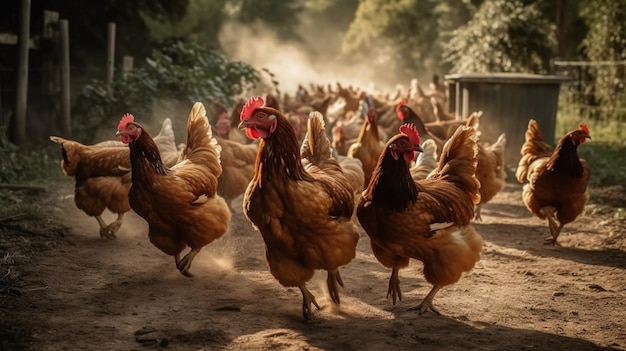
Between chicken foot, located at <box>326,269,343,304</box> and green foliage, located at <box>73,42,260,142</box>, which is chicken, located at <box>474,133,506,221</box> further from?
green foliage, located at <box>73,42,260,142</box>

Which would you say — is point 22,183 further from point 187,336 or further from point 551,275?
point 551,275

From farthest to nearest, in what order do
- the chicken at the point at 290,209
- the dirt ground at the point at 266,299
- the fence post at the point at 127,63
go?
the fence post at the point at 127,63
the chicken at the point at 290,209
the dirt ground at the point at 266,299

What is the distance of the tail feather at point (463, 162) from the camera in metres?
5.30

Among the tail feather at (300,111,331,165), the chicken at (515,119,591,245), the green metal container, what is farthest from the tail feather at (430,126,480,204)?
the green metal container

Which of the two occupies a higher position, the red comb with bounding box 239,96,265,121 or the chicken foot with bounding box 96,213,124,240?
the red comb with bounding box 239,96,265,121

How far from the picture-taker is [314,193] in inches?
179

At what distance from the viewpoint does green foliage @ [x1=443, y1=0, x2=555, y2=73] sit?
21.8 metres

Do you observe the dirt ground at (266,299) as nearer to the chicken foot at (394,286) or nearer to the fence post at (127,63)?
the chicken foot at (394,286)

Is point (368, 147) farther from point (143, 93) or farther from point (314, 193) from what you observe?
point (143, 93)

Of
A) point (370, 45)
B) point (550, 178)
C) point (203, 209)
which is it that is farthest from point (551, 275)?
point (370, 45)

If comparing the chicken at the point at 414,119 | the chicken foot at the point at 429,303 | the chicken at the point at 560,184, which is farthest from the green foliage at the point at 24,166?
the chicken at the point at 560,184

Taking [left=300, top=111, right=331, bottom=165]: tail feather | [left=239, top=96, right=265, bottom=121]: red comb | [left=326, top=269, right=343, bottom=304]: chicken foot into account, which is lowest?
[left=326, top=269, right=343, bottom=304]: chicken foot

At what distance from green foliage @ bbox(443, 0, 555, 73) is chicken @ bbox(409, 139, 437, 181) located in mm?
16381

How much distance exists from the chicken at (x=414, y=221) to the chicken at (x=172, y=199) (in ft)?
5.34
